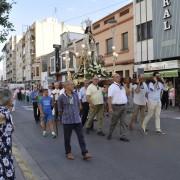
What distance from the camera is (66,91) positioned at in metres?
9.38

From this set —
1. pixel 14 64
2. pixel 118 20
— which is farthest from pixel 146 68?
pixel 14 64

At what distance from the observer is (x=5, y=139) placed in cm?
530

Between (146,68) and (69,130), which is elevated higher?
(146,68)

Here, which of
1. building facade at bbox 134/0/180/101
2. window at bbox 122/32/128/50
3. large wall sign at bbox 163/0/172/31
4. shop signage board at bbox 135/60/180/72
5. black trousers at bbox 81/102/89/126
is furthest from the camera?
window at bbox 122/32/128/50

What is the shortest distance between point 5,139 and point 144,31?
27566 millimetres

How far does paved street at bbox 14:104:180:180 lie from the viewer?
7.51 meters

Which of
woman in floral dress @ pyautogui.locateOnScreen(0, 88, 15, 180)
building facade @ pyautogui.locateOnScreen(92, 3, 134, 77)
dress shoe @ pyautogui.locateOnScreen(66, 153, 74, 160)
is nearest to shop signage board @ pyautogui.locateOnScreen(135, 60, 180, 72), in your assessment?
building facade @ pyautogui.locateOnScreen(92, 3, 134, 77)

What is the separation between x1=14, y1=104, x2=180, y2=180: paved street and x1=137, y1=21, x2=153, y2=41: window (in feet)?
63.6

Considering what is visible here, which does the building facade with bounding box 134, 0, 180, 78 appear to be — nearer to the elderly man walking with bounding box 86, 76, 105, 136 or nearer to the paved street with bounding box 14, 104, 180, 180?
the elderly man walking with bounding box 86, 76, 105, 136

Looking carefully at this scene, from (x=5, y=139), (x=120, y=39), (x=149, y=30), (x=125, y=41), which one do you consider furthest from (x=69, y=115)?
(x=120, y=39)

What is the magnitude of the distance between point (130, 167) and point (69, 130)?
5.71 ft

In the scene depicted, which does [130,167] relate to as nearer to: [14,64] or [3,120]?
[3,120]

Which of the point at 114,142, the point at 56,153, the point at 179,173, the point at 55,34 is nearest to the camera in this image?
the point at 179,173

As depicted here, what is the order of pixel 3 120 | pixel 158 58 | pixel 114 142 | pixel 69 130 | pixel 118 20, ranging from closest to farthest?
pixel 3 120
pixel 69 130
pixel 114 142
pixel 158 58
pixel 118 20
